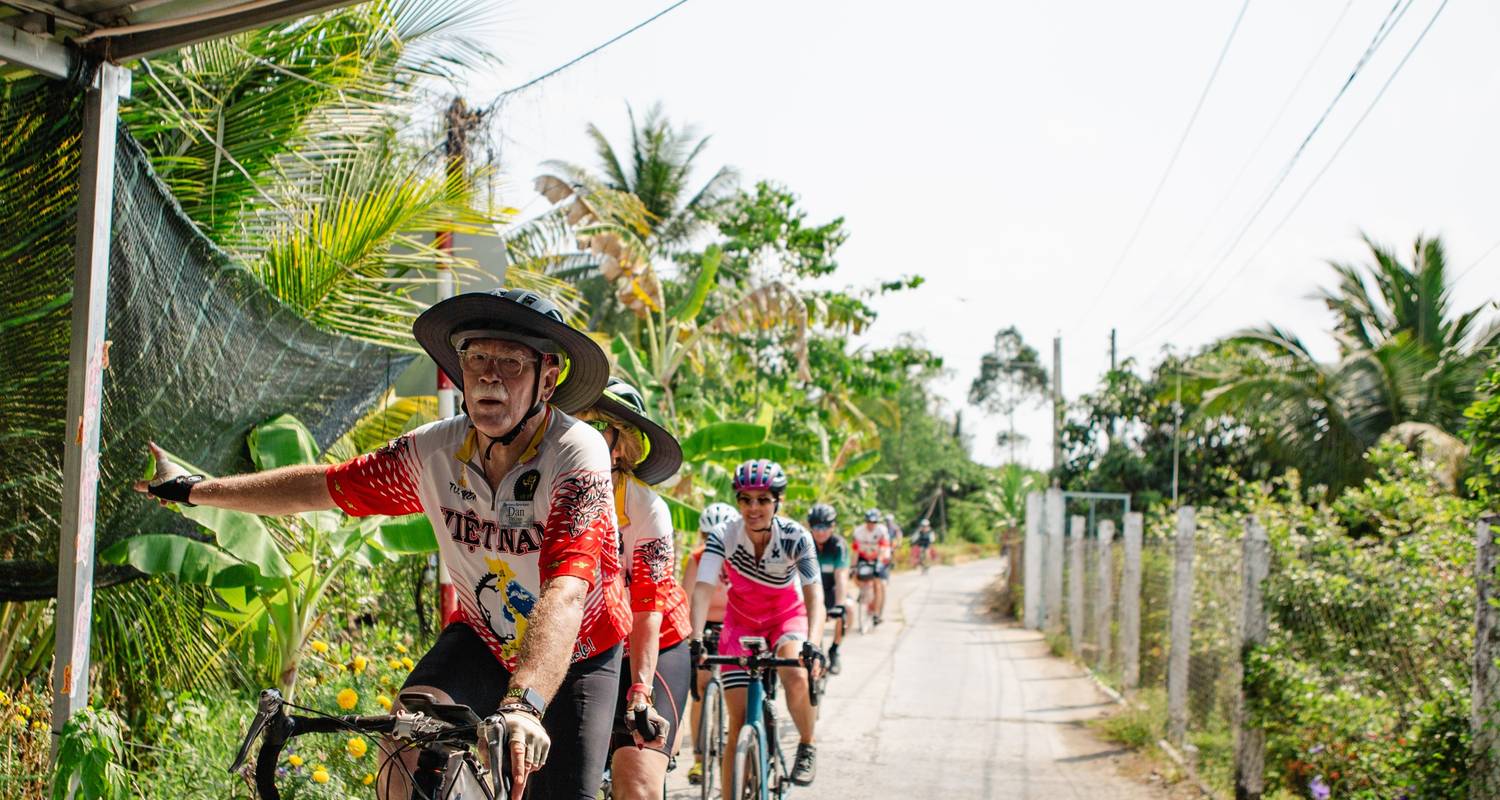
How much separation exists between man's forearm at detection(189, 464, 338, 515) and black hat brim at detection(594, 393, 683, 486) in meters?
1.30

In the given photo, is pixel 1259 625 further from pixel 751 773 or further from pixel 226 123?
pixel 226 123

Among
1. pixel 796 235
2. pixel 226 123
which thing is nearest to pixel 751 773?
pixel 226 123

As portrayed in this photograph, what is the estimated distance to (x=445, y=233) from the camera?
7.44 metres

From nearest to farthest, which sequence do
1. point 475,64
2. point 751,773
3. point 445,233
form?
1. point 751,773
2. point 445,233
3. point 475,64

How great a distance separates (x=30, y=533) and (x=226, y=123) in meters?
2.70

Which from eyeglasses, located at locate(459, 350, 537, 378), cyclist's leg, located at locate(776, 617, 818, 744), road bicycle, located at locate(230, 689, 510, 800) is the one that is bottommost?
cyclist's leg, located at locate(776, 617, 818, 744)

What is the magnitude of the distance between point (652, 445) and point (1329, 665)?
4721mm

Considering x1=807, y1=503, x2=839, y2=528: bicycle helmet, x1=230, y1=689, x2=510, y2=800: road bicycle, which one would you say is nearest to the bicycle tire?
x1=230, y1=689, x2=510, y2=800: road bicycle

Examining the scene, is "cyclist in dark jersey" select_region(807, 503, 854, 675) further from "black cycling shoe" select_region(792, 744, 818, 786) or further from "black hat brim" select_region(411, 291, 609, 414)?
A: "black hat brim" select_region(411, 291, 609, 414)

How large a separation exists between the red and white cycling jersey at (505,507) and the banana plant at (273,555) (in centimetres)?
179

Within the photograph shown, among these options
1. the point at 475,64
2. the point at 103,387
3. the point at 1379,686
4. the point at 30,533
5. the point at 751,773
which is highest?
the point at 475,64

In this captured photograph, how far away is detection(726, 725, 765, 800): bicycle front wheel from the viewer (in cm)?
611

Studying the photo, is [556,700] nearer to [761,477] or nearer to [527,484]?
[527,484]

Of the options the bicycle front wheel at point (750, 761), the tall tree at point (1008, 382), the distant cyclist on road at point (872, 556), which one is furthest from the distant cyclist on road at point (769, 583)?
the tall tree at point (1008, 382)
